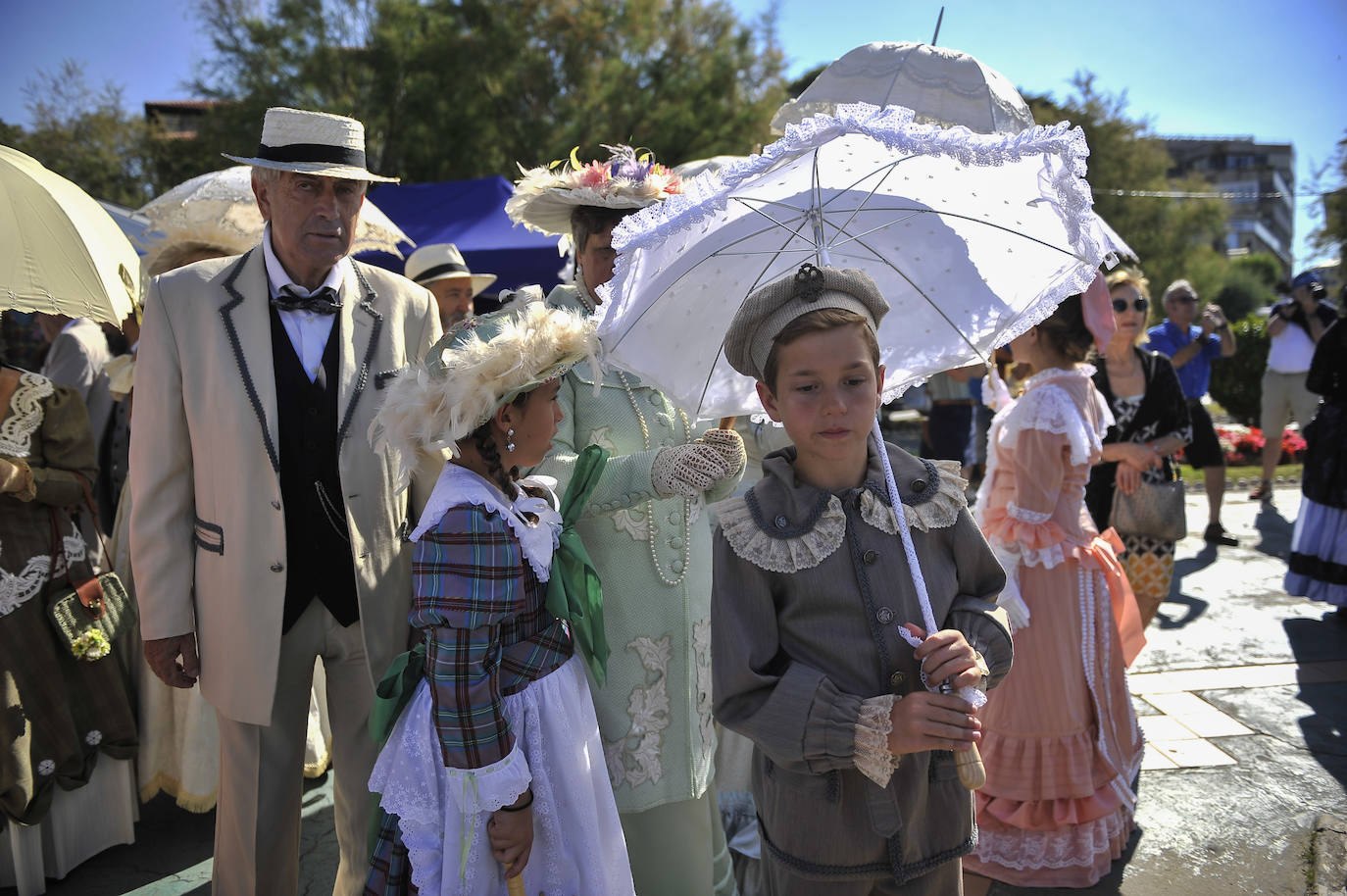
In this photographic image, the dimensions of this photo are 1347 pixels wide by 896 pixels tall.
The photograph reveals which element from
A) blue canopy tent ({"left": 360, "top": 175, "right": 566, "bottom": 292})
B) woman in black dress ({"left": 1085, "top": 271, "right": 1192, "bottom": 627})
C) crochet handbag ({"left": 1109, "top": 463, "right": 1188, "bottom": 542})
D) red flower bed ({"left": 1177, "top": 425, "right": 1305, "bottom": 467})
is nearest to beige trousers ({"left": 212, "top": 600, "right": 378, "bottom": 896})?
woman in black dress ({"left": 1085, "top": 271, "right": 1192, "bottom": 627})

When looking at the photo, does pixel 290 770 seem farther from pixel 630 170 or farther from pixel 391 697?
pixel 630 170

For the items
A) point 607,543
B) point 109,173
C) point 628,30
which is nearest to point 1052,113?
point 628,30

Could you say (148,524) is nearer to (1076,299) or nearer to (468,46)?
(1076,299)

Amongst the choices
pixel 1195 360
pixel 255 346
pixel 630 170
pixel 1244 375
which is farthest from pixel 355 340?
pixel 1244 375

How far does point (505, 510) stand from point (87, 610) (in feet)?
7.22

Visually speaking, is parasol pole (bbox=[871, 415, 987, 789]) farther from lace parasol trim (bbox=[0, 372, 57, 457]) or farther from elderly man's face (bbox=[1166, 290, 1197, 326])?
elderly man's face (bbox=[1166, 290, 1197, 326])

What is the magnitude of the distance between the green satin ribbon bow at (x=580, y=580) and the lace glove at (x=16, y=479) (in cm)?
204

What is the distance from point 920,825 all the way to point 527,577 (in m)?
0.97

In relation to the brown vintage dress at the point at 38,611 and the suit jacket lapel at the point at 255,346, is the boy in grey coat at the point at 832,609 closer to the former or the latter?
the suit jacket lapel at the point at 255,346

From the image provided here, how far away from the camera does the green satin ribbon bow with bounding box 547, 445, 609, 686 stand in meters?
2.08

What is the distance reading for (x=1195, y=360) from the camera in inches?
316

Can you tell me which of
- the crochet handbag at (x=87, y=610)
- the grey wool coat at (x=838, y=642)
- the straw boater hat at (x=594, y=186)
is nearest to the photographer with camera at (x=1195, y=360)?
the straw boater hat at (x=594, y=186)

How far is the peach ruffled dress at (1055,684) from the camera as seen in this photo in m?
3.09

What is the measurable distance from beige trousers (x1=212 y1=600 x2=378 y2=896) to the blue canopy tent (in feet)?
16.8
